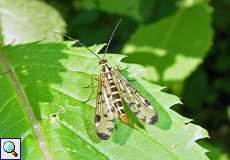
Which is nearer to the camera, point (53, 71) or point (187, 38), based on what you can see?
point (53, 71)

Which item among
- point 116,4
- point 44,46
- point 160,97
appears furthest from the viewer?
point 116,4

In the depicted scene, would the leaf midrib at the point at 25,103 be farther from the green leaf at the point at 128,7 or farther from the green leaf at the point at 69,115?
the green leaf at the point at 128,7

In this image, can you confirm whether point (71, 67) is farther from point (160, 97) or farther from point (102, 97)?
point (160, 97)

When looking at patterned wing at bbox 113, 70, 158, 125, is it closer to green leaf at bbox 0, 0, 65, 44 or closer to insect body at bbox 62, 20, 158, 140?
insect body at bbox 62, 20, 158, 140

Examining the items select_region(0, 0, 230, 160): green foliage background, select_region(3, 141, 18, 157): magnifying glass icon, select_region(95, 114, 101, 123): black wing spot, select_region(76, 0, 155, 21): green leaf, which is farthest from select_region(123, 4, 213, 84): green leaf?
select_region(3, 141, 18, 157): magnifying glass icon

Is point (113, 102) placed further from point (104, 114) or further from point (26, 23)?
point (26, 23)

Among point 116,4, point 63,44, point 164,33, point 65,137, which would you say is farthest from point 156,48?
point 65,137

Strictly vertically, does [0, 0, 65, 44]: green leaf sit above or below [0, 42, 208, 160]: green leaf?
above
